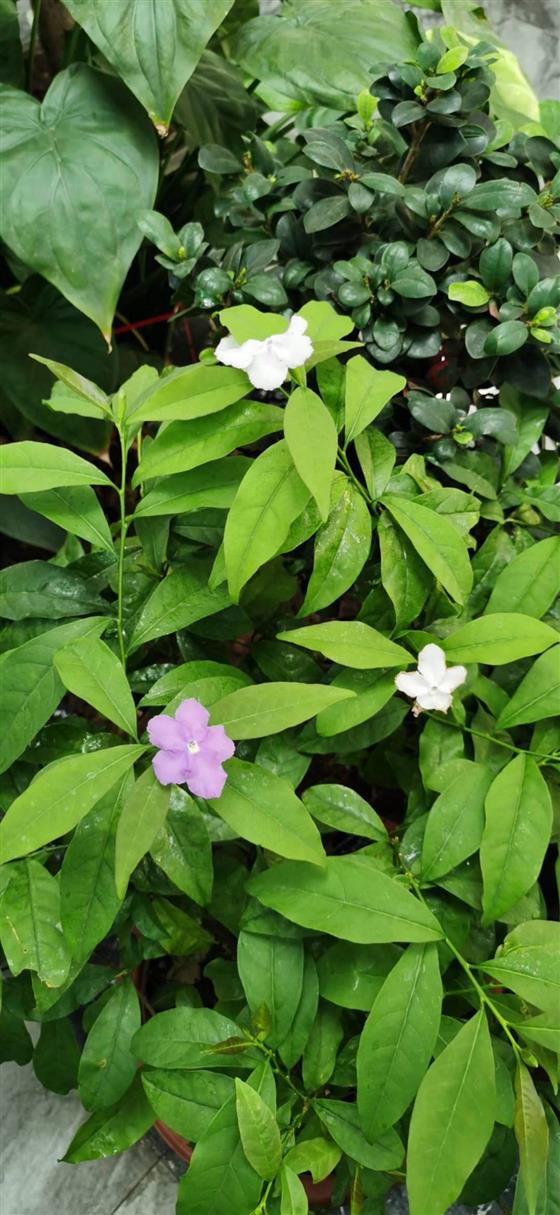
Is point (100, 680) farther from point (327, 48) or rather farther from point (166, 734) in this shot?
point (327, 48)

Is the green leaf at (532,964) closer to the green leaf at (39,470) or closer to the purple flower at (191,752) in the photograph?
the purple flower at (191,752)

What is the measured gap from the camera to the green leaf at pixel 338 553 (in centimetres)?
62

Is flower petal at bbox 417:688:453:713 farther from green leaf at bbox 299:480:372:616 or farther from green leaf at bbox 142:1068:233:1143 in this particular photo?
green leaf at bbox 142:1068:233:1143

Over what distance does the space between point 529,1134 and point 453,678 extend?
0.29 metres

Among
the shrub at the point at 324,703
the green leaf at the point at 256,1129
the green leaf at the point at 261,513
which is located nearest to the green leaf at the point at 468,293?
the shrub at the point at 324,703

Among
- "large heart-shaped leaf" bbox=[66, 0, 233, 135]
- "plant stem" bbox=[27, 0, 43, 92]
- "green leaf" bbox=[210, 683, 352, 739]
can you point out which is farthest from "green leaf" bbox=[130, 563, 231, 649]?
"plant stem" bbox=[27, 0, 43, 92]

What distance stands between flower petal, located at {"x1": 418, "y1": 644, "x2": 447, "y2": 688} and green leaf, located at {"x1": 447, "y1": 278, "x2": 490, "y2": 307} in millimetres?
335

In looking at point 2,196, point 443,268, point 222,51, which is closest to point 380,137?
point 443,268

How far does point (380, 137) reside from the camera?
0.87 meters

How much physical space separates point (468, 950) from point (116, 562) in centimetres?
41

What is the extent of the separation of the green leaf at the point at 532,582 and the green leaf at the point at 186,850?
0.28 meters

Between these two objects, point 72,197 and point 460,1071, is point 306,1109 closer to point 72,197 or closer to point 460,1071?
point 460,1071

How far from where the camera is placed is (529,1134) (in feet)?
1.75

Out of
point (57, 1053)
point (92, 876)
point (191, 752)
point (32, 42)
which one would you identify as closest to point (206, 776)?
point (191, 752)
